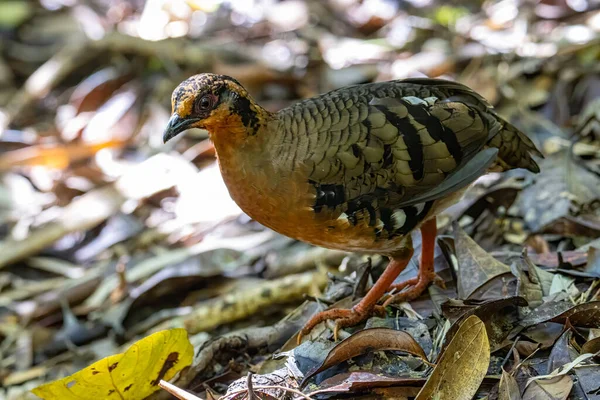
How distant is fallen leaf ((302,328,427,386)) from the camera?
9.20 ft

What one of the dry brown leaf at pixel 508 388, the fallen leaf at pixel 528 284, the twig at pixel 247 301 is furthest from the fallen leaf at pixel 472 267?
the twig at pixel 247 301

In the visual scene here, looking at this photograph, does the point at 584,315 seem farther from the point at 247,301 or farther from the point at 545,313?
the point at 247,301

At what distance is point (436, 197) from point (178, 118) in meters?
1.11

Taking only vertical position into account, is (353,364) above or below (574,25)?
below

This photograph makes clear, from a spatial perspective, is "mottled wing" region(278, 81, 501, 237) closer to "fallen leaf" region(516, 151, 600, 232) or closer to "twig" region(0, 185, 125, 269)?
"fallen leaf" region(516, 151, 600, 232)

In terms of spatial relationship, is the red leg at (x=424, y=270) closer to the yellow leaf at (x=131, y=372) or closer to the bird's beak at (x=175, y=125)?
the yellow leaf at (x=131, y=372)

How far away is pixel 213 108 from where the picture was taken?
2828mm

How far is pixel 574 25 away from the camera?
6.16 meters

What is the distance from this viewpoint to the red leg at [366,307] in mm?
3158

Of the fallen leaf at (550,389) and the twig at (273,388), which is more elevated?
the fallen leaf at (550,389)

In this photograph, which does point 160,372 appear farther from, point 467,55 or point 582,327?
point 467,55

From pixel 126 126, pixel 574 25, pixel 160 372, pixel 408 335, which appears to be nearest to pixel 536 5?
pixel 574 25

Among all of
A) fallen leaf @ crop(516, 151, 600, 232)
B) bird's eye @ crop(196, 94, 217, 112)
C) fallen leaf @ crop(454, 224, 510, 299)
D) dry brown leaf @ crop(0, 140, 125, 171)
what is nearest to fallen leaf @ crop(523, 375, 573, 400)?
fallen leaf @ crop(454, 224, 510, 299)

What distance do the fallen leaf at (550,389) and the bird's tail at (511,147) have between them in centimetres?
113
